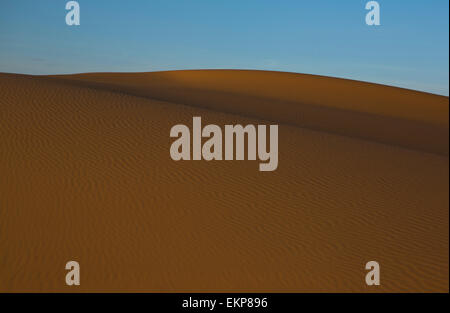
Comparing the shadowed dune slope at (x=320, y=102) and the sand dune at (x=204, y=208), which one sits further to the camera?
the shadowed dune slope at (x=320, y=102)

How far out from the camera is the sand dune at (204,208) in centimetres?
764

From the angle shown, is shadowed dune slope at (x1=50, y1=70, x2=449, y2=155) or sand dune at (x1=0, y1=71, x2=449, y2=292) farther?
shadowed dune slope at (x1=50, y1=70, x2=449, y2=155)

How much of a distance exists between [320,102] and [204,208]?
23460 millimetres

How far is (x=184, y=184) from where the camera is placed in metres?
11.5

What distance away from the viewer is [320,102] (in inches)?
1264

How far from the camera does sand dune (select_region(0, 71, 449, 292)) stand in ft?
25.1

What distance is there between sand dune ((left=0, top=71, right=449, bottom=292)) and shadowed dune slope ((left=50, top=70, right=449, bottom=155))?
2.10m

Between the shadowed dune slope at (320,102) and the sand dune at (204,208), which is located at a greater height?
the shadowed dune slope at (320,102)

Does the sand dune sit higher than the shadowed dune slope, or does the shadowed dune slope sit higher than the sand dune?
the shadowed dune slope

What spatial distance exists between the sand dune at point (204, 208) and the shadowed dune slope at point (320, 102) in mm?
2096

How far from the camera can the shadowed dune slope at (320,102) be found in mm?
20266
